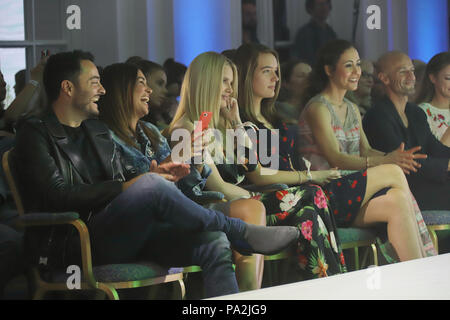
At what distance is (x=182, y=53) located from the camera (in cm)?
367

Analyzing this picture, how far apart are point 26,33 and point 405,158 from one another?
2.80 meters

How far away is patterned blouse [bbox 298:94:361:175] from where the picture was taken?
420 centimetres

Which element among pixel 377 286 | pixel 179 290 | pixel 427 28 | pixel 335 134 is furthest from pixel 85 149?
pixel 427 28

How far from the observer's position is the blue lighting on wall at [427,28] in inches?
192

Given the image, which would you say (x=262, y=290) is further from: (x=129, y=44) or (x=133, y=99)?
(x=129, y=44)

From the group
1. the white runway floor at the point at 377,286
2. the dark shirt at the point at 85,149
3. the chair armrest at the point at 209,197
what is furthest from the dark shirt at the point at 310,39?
the dark shirt at the point at 85,149

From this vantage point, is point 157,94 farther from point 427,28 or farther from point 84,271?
point 427,28

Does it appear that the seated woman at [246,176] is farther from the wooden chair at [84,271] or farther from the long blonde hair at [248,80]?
the wooden chair at [84,271]

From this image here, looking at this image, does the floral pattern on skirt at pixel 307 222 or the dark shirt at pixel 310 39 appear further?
the dark shirt at pixel 310 39

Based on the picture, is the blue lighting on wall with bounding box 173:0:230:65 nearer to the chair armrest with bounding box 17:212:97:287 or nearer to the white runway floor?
the chair armrest with bounding box 17:212:97:287

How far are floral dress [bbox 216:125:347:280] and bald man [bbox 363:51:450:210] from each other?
0.80 meters

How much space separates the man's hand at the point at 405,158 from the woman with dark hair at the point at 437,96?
30 centimetres

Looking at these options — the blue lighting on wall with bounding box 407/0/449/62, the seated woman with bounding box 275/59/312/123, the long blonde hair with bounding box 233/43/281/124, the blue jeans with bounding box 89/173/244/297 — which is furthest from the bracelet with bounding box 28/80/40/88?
the blue lighting on wall with bounding box 407/0/449/62

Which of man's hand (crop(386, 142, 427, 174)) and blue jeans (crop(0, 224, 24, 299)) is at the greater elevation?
man's hand (crop(386, 142, 427, 174))
